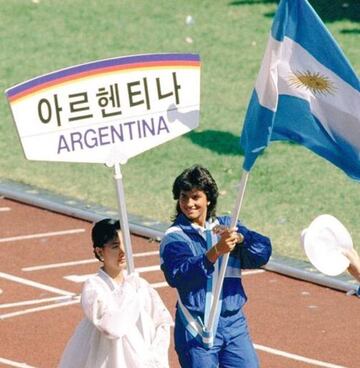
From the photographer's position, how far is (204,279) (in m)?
9.62

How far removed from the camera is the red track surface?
40.8ft

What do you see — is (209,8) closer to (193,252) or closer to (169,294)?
(169,294)

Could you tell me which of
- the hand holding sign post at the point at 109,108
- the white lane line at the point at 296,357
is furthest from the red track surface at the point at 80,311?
the hand holding sign post at the point at 109,108

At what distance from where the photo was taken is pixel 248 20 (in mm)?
22984

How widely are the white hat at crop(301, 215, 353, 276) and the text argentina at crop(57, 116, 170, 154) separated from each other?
4.47ft

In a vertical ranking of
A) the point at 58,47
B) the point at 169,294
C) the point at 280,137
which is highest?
the point at 58,47

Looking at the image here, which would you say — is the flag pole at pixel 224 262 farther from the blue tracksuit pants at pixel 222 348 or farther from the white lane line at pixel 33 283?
the white lane line at pixel 33 283

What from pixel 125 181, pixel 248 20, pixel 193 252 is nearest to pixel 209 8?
pixel 248 20

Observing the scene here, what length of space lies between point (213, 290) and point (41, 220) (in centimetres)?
634

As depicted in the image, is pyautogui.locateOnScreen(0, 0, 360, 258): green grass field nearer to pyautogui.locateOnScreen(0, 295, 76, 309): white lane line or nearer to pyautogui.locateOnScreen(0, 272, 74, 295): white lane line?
pyautogui.locateOnScreen(0, 272, 74, 295): white lane line

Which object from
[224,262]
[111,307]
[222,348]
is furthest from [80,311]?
[111,307]

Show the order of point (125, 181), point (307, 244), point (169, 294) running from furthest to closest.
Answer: point (125, 181) < point (169, 294) < point (307, 244)

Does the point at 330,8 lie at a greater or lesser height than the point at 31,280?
greater

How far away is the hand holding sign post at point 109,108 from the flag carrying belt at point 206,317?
0.67 meters
